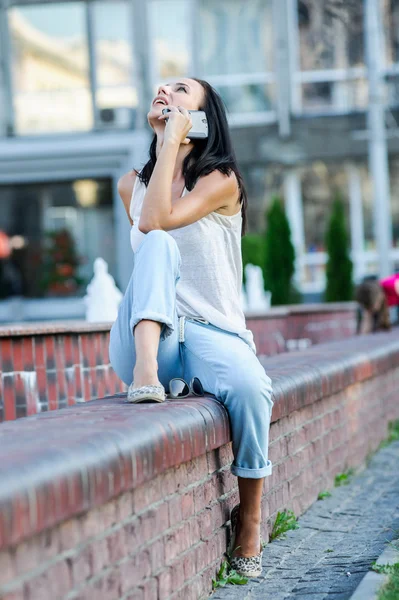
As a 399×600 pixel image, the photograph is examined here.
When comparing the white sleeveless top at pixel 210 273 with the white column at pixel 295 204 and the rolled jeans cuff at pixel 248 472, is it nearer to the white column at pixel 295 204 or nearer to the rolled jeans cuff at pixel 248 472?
the rolled jeans cuff at pixel 248 472

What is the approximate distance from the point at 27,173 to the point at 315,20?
688 cm

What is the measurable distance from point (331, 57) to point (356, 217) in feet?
11.2

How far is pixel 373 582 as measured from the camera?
3576 millimetres

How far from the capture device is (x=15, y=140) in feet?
74.9

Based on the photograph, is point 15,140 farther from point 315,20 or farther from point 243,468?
point 243,468

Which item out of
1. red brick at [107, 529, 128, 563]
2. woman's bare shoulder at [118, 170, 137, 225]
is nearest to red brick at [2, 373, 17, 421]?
woman's bare shoulder at [118, 170, 137, 225]

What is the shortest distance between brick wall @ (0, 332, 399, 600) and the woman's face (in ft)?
3.76

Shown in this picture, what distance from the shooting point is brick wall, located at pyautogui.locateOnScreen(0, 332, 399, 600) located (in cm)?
239

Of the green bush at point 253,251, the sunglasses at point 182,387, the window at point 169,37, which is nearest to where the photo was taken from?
the sunglasses at point 182,387

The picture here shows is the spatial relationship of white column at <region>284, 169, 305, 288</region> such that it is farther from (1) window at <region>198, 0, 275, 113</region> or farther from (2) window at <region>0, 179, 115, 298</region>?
(2) window at <region>0, 179, 115, 298</region>

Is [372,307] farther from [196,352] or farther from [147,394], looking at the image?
[147,394]

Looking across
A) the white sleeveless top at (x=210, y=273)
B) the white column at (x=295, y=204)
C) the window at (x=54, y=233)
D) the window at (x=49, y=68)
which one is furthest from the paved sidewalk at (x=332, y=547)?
the white column at (x=295, y=204)

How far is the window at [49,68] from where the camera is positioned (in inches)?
920

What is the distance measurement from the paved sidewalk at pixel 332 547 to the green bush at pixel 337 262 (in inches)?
608
